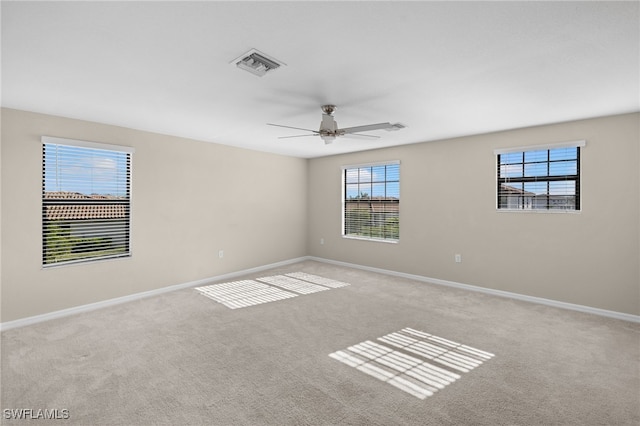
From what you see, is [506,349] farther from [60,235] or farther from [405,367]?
[60,235]

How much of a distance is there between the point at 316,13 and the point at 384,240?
4624mm

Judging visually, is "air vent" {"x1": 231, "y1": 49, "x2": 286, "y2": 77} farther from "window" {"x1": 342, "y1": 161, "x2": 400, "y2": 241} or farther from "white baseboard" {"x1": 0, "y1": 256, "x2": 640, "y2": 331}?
"window" {"x1": 342, "y1": 161, "x2": 400, "y2": 241}

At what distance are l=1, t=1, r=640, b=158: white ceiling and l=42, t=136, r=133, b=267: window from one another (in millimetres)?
476

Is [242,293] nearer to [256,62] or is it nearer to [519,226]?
[256,62]

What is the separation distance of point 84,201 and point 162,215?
96 cm

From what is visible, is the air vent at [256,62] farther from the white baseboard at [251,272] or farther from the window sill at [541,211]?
the window sill at [541,211]

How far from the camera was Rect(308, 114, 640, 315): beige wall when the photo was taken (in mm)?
3633

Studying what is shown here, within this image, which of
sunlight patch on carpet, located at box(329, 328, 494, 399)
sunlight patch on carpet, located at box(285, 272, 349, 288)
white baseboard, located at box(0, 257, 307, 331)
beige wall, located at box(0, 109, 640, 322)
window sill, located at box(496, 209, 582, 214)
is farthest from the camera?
sunlight patch on carpet, located at box(285, 272, 349, 288)

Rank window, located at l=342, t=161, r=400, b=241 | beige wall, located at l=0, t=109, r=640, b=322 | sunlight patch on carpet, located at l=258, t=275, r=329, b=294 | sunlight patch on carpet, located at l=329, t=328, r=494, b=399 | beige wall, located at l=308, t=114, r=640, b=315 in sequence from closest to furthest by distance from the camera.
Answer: sunlight patch on carpet, located at l=329, t=328, r=494, b=399 < beige wall, located at l=0, t=109, r=640, b=322 < beige wall, located at l=308, t=114, r=640, b=315 < sunlight patch on carpet, located at l=258, t=275, r=329, b=294 < window, located at l=342, t=161, r=400, b=241

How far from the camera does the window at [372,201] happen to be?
19.1 feet

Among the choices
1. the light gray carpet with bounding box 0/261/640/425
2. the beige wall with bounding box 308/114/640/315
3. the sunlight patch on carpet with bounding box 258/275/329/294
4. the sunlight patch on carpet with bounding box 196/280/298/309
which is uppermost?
the beige wall with bounding box 308/114/640/315

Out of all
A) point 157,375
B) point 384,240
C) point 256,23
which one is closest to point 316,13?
point 256,23

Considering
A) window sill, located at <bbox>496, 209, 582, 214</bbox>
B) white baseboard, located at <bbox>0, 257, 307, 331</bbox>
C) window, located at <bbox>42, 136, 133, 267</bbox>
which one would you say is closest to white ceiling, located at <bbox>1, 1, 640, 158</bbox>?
window, located at <bbox>42, 136, 133, 267</bbox>

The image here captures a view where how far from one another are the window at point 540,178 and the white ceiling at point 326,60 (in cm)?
55
